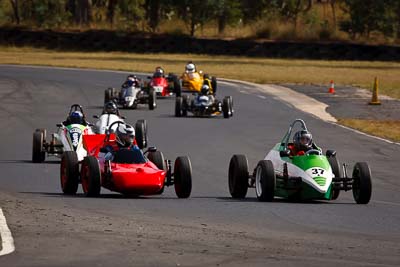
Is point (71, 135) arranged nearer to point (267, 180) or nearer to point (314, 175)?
point (267, 180)

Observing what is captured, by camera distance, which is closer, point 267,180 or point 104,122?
point 267,180

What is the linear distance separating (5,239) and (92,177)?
195 inches

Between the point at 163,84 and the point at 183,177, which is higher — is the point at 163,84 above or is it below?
below

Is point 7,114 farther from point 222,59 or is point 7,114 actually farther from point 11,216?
point 222,59

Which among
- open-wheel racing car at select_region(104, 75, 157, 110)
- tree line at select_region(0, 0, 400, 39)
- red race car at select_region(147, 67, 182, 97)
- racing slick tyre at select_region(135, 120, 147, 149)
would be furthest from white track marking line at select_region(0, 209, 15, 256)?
tree line at select_region(0, 0, 400, 39)

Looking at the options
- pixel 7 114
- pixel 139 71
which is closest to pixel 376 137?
pixel 7 114

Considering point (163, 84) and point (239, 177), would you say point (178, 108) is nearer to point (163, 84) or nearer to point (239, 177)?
point (163, 84)

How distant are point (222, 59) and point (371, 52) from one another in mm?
9026

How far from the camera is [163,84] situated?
46.3 metres

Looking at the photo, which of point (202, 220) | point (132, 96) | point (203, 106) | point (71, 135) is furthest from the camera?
point (132, 96)

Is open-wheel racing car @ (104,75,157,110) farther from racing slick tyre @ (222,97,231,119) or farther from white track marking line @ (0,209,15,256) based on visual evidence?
white track marking line @ (0,209,15,256)

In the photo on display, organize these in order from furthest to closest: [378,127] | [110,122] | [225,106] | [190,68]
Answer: [190,68] → [225,106] → [378,127] → [110,122]

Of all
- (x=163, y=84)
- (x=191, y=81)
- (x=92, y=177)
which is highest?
(x=92, y=177)

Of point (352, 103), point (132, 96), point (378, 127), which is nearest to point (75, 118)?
point (378, 127)
